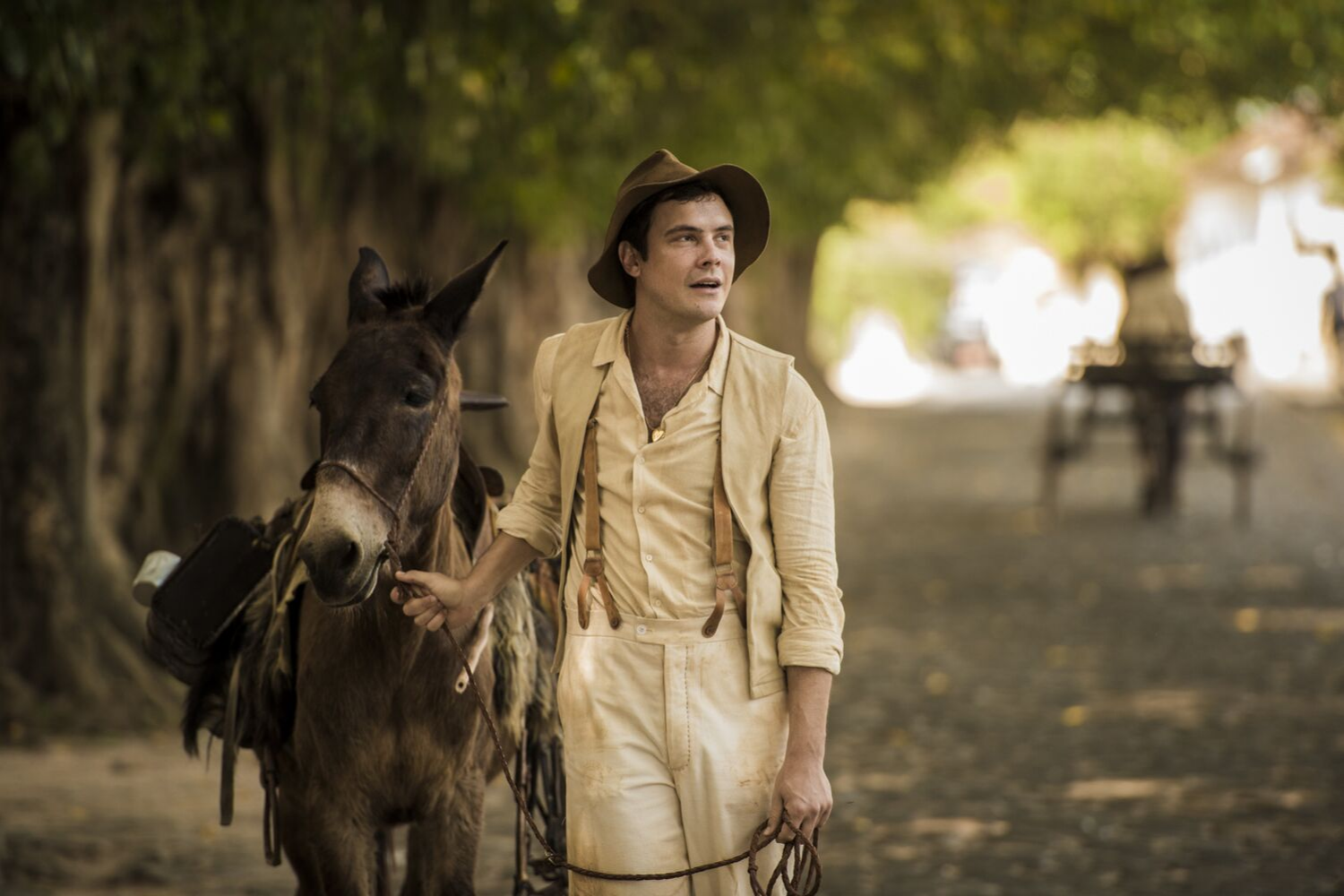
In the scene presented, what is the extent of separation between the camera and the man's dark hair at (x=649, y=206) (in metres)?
4.00

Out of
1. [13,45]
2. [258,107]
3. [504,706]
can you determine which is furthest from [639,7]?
[504,706]

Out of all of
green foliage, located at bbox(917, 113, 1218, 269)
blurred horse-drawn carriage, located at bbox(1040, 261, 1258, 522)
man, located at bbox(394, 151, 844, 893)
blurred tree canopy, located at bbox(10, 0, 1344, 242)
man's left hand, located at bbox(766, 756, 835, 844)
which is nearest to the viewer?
man's left hand, located at bbox(766, 756, 835, 844)

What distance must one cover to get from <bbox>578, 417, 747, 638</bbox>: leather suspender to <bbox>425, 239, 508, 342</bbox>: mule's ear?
47cm

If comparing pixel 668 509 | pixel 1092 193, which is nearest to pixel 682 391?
pixel 668 509

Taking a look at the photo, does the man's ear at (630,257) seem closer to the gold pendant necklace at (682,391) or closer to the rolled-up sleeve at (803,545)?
the gold pendant necklace at (682,391)

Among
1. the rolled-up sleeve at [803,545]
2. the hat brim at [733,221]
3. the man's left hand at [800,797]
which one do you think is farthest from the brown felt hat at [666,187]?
the man's left hand at [800,797]

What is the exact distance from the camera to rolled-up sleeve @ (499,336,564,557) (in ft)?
14.0

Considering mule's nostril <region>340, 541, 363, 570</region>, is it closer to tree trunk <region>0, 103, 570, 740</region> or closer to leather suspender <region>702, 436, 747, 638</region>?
leather suspender <region>702, 436, 747, 638</region>

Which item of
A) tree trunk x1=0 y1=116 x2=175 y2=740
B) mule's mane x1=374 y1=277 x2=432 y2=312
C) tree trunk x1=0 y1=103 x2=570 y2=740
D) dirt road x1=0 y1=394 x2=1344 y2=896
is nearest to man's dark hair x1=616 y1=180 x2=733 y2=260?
mule's mane x1=374 y1=277 x2=432 y2=312

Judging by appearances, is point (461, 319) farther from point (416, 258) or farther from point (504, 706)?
point (416, 258)

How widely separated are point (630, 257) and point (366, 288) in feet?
2.36

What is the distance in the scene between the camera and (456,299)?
4.33 m

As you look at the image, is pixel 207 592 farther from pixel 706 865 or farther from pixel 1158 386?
pixel 1158 386

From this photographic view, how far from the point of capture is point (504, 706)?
16.0 ft
